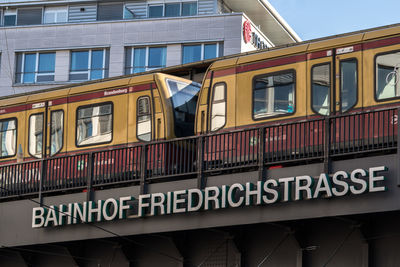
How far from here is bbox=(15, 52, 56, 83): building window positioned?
56.5m

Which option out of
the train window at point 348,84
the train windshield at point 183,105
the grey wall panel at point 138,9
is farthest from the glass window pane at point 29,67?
the train window at point 348,84

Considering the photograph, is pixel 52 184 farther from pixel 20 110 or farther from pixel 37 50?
pixel 37 50

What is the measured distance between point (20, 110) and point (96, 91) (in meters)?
3.28

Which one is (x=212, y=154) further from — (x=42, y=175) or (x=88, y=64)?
(x=88, y=64)

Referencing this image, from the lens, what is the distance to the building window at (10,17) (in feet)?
197

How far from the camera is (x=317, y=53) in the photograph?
72.2 feet

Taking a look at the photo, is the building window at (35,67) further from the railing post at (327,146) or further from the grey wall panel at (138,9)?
the railing post at (327,146)

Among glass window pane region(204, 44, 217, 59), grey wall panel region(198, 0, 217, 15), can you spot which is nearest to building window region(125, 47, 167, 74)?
glass window pane region(204, 44, 217, 59)

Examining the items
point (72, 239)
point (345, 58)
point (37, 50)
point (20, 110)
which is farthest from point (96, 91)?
point (37, 50)

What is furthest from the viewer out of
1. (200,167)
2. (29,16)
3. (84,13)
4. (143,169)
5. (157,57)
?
(29,16)

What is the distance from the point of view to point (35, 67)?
57.1m

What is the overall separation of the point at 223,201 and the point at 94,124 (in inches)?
313

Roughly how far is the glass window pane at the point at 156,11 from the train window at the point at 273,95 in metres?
34.2

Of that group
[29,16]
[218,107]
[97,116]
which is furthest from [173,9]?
[218,107]
